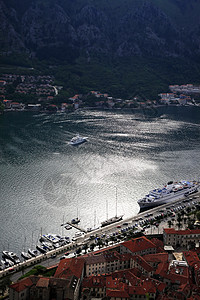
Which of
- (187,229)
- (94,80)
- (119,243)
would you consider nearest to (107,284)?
(119,243)

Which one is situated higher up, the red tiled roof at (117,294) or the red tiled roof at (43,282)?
the red tiled roof at (43,282)

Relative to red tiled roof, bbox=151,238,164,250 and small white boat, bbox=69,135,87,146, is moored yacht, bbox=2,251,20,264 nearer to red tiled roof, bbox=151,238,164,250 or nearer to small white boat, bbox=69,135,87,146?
red tiled roof, bbox=151,238,164,250

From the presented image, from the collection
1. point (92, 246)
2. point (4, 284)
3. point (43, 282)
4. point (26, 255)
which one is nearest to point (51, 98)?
point (26, 255)

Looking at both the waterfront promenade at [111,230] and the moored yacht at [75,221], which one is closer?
the waterfront promenade at [111,230]

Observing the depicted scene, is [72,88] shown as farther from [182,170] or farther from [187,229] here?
[187,229]

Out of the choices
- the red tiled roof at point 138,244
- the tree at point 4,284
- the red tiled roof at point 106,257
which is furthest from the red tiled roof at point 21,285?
the red tiled roof at point 138,244

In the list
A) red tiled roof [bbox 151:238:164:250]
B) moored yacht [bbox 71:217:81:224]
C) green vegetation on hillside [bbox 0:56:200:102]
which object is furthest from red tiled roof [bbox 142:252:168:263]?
green vegetation on hillside [bbox 0:56:200:102]

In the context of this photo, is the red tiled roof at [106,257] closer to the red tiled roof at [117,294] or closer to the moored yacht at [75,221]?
the red tiled roof at [117,294]
